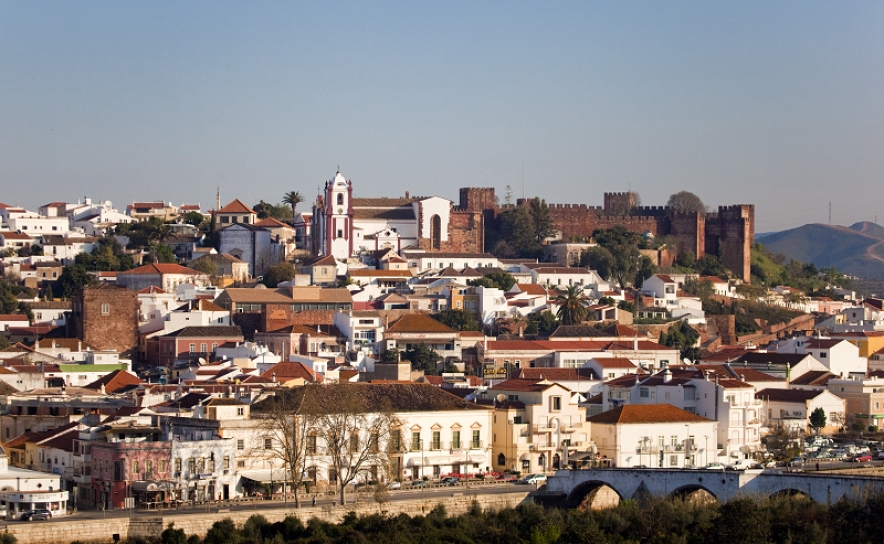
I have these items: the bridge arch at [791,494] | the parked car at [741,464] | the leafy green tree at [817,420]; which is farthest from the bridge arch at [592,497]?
the leafy green tree at [817,420]

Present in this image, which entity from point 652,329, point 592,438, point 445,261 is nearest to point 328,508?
point 592,438

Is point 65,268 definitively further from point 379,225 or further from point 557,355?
point 557,355

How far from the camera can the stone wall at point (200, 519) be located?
38438 millimetres

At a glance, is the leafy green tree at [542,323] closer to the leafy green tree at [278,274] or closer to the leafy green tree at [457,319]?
the leafy green tree at [457,319]

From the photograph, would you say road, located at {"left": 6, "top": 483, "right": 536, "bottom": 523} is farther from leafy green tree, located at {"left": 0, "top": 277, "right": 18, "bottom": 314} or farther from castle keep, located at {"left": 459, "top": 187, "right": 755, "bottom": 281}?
castle keep, located at {"left": 459, "top": 187, "right": 755, "bottom": 281}

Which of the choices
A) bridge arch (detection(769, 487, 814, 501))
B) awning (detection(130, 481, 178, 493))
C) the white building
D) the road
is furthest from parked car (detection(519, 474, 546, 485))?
awning (detection(130, 481, 178, 493))

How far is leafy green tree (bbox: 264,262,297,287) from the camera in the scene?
82.6m

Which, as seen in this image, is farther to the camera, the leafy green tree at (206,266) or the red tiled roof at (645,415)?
the leafy green tree at (206,266)

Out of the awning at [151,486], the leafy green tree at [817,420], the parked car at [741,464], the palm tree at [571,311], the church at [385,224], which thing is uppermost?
the church at [385,224]

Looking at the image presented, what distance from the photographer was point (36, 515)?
40.8 m

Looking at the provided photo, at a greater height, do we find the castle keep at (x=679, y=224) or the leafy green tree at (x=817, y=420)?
the castle keep at (x=679, y=224)

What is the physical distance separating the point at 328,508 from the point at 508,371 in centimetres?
2457

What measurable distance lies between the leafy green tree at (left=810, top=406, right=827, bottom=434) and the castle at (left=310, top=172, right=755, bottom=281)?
1353 inches

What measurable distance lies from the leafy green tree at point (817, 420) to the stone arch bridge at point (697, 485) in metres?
13.8
